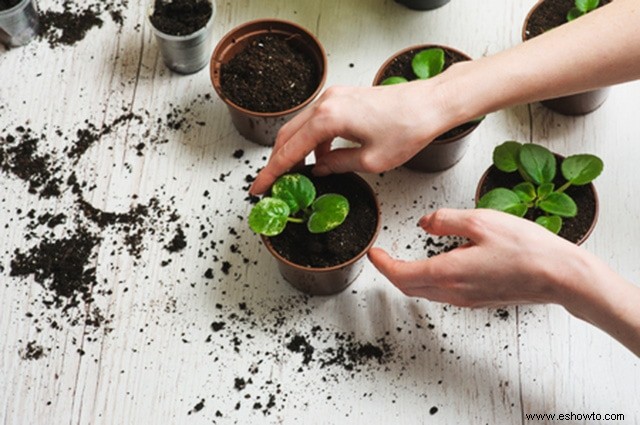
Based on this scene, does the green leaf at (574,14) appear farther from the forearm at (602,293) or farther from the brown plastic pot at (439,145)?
the forearm at (602,293)

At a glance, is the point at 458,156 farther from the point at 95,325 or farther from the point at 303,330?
the point at 95,325

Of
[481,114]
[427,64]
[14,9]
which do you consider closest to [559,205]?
[481,114]

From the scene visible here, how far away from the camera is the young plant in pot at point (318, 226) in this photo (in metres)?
1.28

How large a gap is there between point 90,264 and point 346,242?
52 centimetres

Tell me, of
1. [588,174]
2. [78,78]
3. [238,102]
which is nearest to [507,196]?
[588,174]

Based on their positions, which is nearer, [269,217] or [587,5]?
[269,217]

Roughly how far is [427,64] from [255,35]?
38cm

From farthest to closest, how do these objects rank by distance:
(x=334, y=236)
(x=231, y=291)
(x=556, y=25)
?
1. (x=556, y=25)
2. (x=231, y=291)
3. (x=334, y=236)

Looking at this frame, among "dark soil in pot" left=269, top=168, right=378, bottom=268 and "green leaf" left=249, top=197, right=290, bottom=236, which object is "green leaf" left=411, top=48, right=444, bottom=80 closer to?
"dark soil in pot" left=269, top=168, right=378, bottom=268

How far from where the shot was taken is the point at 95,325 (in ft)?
4.68

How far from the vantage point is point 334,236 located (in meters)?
1.35

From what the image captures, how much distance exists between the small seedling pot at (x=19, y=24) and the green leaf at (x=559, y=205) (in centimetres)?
115

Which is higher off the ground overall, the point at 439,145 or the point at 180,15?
the point at 180,15

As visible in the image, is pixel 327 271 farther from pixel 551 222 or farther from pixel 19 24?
pixel 19 24
